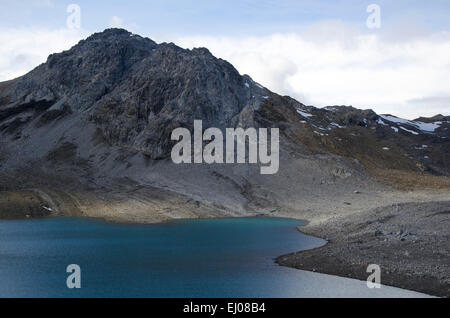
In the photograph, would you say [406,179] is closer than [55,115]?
Yes

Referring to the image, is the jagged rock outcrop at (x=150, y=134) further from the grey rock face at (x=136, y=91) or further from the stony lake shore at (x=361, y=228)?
the stony lake shore at (x=361, y=228)

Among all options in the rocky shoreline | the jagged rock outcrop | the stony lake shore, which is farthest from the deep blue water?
the jagged rock outcrop

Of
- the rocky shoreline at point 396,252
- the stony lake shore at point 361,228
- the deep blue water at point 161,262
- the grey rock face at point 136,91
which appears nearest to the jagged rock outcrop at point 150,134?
the grey rock face at point 136,91

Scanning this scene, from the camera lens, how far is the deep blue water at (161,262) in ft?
94.1

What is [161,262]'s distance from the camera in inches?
1462

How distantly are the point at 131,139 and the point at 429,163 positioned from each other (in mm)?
78908

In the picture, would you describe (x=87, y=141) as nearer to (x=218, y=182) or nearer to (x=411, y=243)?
(x=218, y=182)

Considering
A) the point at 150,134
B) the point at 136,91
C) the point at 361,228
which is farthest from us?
the point at 136,91

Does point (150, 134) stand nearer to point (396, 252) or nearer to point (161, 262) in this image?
point (161, 262)

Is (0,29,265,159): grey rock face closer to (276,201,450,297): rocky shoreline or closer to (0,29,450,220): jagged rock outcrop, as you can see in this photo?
(0,29,450,220): jagged rock outcrop

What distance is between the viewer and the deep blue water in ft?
94.1

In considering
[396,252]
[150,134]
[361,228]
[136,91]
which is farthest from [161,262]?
[136,91]

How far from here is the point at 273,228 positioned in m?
58.0
